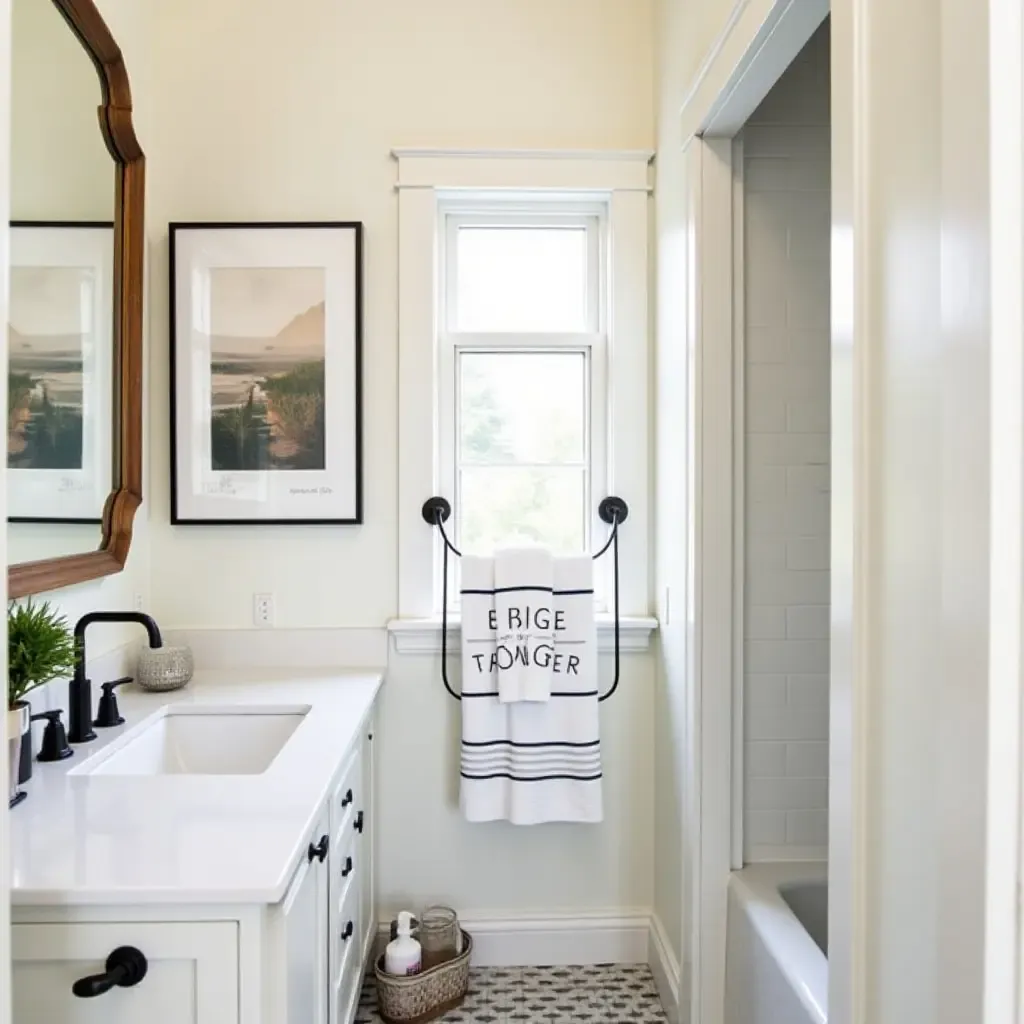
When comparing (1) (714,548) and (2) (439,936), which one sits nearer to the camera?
(1) (714,548)

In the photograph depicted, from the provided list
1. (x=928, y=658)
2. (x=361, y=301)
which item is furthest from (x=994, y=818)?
(x=361, y=301)

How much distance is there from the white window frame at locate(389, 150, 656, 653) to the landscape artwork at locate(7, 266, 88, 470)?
2.71 feet

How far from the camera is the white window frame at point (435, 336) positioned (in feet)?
7.57

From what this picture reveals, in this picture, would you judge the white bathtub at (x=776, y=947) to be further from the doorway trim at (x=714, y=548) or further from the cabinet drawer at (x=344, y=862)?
the cabinet drawer at (x=344, y=862)

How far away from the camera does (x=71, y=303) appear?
1.74 metres

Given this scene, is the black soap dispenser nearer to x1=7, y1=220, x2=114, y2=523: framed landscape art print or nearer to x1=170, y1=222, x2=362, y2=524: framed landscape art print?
x1=7, y1=220, x2=114, y2=523: framed landscape art print

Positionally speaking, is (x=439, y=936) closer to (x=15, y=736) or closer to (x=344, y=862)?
(x=344, y=862)

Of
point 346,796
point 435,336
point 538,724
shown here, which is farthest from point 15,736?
point 435,336

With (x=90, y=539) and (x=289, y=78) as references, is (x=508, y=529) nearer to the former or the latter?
(x=90, y=539)

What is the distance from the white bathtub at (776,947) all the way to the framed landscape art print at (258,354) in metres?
1.55

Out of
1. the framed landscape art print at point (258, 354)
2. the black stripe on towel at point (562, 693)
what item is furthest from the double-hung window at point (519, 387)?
the black stripe on towel at point (562, 693)

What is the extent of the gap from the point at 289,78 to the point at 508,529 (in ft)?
4.63

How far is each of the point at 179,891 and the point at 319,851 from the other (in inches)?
14.4

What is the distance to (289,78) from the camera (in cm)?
230
